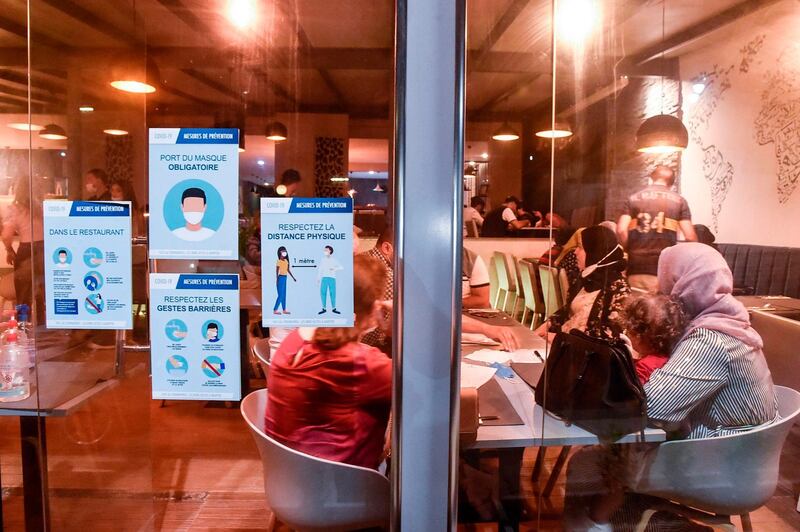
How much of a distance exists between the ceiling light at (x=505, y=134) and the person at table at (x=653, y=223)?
0.43 metres

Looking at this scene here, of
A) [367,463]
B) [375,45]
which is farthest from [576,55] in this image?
[367,463]

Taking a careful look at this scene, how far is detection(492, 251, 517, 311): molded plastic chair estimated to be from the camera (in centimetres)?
153

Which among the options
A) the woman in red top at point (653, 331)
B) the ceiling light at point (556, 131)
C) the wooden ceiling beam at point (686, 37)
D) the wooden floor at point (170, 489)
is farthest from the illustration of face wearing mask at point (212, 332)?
the wooden ceiling beam at point (686, 37)

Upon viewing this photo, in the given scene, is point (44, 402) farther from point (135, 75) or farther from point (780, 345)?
point (780, 345)

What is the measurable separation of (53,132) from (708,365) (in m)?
2.04

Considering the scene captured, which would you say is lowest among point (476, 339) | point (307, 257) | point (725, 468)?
point (725, 468)

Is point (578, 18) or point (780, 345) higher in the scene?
point (578, 18)

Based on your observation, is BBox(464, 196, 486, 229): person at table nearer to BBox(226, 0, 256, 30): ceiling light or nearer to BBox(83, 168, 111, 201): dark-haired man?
BBox(226, 0, 256, 30): ceiling light

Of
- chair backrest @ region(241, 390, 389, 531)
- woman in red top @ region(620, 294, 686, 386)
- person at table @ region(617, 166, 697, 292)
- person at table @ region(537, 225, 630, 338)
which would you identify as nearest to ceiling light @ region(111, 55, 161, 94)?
chair backrest @ region(241, 390, 389, 531)

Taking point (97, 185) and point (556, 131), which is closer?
point (97, 185)

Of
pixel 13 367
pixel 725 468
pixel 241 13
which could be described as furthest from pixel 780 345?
pixel 13 367

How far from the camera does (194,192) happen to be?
147 centimetres

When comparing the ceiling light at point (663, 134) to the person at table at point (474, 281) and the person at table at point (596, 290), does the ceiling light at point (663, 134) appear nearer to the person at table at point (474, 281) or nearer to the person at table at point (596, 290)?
the person at table at point (596, 290)

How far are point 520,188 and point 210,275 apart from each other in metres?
0.87
